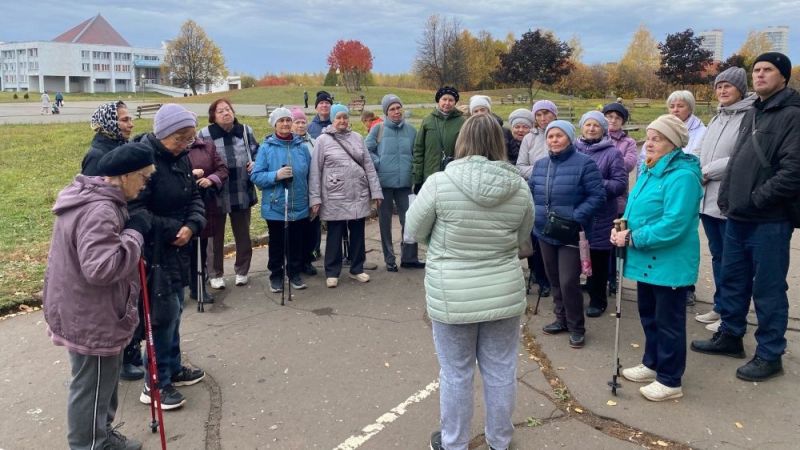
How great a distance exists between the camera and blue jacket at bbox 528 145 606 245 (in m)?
5.00

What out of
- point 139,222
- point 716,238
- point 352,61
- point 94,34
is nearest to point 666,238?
point 716,238

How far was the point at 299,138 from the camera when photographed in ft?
21.4

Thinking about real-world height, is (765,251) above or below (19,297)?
above

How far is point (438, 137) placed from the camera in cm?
691

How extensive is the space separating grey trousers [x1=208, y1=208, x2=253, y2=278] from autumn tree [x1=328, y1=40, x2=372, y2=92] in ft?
188

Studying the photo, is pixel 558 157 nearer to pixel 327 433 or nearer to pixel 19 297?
pixel 327 433

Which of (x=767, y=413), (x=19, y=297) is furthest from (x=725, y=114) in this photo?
(x=19, y=297)

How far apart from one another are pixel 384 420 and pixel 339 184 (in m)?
3.27

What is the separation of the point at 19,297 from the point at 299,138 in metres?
3.29

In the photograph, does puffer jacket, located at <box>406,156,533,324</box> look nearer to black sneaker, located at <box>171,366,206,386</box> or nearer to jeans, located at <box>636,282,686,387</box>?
jeans, located at <box>636,282,686,387</box>

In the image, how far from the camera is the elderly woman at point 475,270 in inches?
124

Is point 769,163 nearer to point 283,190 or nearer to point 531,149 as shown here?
point 531,149

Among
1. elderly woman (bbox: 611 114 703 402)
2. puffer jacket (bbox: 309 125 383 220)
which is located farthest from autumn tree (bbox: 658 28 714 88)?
elderly woman (bbox: 611 114 703 402)

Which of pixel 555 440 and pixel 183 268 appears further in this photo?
pixel 183 268
